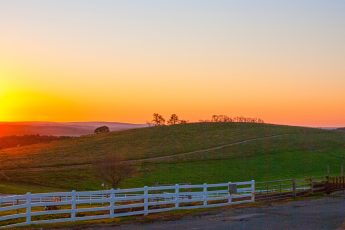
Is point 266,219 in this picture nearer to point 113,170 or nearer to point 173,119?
point 113,170

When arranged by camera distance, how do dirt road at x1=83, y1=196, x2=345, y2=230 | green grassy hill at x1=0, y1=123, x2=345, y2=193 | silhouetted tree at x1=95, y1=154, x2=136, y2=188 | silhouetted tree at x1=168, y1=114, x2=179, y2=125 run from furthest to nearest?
silhouetted tree at x1=168, y1=114, x2=179, y2=125, green grassy hill at x1=0, y1=123, x2=345, y2=193, silhouetted tree at x1=95, y1=154, x2=136, y2=188, dirt road at x1=83, y1=196, x2=345, y2=230

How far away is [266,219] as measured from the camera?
23.9 metres

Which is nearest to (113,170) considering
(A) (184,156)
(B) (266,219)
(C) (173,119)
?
(A) (184,156)

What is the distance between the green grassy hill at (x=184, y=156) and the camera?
78750mm

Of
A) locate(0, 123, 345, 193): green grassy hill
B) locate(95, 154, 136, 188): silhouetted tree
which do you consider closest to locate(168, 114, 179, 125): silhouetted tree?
locate(0, 123, 345, 193): green grassy hill

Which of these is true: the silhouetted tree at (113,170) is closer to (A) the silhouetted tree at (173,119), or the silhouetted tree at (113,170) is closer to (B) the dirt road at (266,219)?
(B) the dirt road at (266,219)

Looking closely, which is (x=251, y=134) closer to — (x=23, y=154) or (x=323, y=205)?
(x=23, y=154)

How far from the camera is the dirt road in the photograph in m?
21.4

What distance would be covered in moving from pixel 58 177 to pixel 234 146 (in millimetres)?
38172

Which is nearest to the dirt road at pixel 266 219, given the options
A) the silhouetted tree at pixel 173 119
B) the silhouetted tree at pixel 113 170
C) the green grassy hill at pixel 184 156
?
the silhouetted tree at pixel 113 170

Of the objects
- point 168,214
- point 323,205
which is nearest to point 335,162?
point 323,205

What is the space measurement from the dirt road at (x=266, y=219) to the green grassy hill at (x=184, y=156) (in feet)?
140

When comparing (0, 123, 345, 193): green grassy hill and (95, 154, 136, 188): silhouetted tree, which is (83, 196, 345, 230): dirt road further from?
(0, 123, 345, 193): green grassy hill

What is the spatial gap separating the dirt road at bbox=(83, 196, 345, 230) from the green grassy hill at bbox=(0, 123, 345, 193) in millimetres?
42823
